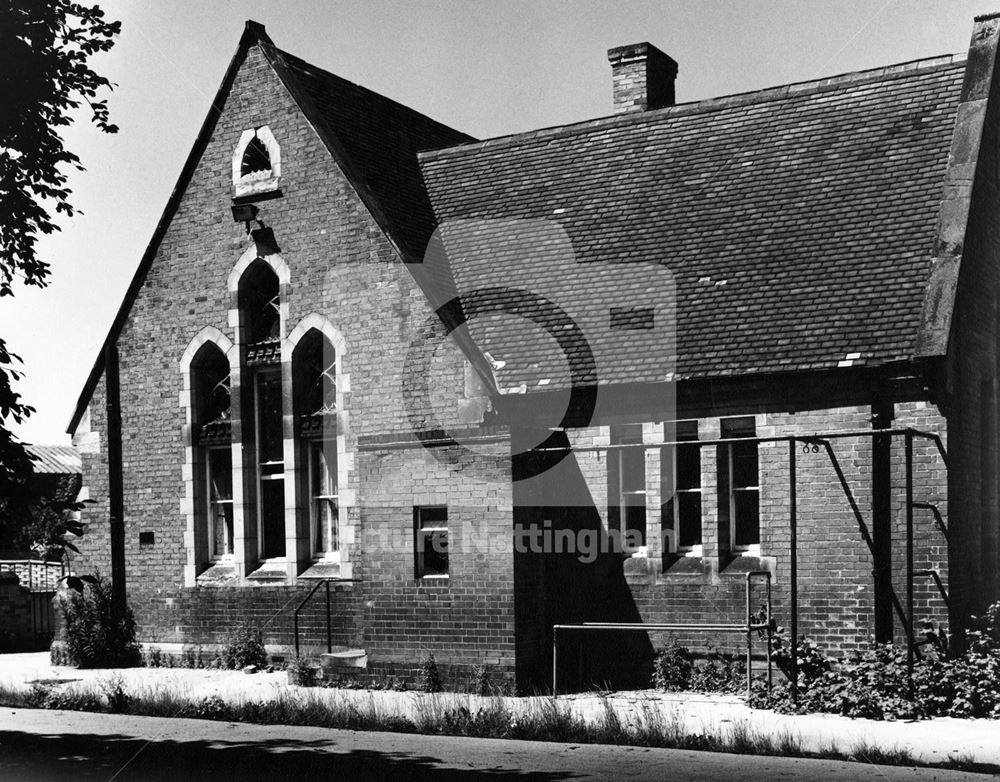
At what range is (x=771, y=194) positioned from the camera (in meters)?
17.9

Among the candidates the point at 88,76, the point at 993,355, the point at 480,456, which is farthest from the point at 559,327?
the point at 88,76

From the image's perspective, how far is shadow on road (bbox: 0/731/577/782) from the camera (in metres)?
9.98

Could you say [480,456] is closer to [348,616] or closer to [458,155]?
[348,616]

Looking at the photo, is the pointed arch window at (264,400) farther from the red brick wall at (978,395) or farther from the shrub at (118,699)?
the red brick wall at (978,395)

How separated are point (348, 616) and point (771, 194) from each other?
8.21 m

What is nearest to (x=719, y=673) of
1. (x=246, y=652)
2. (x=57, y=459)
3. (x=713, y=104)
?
(x=246, y=652)

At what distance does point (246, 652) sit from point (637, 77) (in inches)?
451

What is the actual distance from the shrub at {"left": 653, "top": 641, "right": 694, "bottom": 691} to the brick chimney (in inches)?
389

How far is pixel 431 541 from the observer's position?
15695 millimetres

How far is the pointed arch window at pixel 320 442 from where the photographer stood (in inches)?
710

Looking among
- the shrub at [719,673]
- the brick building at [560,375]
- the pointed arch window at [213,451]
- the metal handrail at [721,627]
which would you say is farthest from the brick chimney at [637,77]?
the shrub at [719,673]

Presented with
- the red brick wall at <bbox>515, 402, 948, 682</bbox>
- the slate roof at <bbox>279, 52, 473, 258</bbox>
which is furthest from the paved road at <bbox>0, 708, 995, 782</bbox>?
the slate roof at <bbox>279, 52, 473, 258</bbox>

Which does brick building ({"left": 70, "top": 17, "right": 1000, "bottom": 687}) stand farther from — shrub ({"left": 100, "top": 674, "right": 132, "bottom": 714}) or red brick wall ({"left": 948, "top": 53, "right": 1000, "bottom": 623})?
shrub ({"left": 100, "top": 674, "right": 132, "bottom": 714})

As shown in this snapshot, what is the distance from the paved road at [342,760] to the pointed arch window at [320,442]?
5167mm
